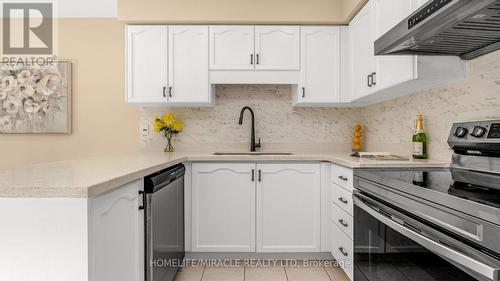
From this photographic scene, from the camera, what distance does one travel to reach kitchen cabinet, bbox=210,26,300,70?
3.14 m

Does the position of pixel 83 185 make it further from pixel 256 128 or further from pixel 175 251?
pixel 256 128

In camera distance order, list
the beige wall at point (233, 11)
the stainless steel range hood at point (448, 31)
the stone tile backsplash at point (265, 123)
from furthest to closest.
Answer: the stone tile backsplash at point (265, 123) → the beige wall at point (233, 11) → the stainless steel range hood at point (448, 31)

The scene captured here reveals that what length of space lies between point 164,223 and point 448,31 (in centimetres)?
175

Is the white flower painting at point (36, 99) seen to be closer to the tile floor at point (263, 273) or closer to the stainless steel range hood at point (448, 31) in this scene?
the tile floor at point (263, 273)

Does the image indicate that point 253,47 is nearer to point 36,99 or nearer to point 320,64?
point 320,64

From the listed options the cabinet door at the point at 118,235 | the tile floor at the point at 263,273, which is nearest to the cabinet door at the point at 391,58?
the tile floor at the point at 263,273

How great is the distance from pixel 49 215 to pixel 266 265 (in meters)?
2.11

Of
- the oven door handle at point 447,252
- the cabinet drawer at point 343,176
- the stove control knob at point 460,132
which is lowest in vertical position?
the oven door handle at point 447,252

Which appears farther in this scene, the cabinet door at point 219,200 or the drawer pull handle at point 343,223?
the cabinet door at point 219,200

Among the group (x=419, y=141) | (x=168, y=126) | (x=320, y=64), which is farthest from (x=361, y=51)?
(x=168, y=126)

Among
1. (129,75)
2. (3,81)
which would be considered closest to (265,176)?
(129,75)

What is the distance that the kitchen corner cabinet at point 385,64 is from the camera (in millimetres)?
1958

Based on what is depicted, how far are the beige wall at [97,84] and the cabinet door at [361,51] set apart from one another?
2.21 m

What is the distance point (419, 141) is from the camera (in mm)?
2361
